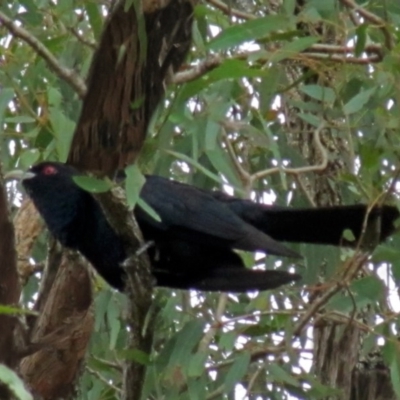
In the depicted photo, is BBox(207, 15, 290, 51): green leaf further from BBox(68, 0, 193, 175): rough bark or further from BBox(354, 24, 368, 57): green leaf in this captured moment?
BBox(354, 24, 368, 57): green leaf

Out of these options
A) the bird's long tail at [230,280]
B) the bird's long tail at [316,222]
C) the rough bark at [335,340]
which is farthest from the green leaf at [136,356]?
the rough bark at [335,340]

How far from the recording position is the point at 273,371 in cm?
218

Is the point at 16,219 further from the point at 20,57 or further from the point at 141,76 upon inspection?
the point at 141,76

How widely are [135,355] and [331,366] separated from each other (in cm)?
104

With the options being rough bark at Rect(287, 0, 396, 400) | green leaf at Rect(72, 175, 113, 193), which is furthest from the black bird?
green leaf at Rect(72, 175, 113, 193)

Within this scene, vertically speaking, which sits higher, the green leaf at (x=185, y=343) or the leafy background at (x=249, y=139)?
the leafy background at (x=249, y=139)

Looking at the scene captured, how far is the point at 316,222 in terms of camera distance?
2330 millimetres

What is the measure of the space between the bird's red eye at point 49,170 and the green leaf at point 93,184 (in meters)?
0.73

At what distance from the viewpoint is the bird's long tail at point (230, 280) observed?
6.99 ft

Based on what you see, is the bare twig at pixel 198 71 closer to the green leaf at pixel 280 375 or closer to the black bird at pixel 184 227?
the black bird at pixel 184 227

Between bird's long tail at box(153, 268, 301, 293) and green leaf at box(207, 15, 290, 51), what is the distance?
1.89 feet

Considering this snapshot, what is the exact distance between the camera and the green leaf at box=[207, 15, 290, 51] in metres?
1.70

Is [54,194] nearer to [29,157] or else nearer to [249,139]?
[29,157]

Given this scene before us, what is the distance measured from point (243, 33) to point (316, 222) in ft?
2.37
